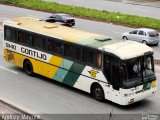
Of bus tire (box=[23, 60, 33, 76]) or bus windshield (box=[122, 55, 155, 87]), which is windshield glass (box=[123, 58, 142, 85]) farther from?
bus tire (box=[23, 60, 33, 76])

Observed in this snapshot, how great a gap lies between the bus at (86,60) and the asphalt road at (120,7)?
2666 cm

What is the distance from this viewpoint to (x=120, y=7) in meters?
54.6

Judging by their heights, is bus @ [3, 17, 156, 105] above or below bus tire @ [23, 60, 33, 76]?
above

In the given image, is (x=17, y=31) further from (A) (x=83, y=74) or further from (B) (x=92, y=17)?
(B) (x=92, y=17)

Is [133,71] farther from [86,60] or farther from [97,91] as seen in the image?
[86,60]

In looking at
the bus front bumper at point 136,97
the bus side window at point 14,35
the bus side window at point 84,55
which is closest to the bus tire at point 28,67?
the bus side window at point 14,35

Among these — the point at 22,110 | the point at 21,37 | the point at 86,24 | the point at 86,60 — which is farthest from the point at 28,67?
the point at 86,24

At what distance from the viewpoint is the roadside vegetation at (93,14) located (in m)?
43.0

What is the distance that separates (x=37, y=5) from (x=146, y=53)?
3690 cm

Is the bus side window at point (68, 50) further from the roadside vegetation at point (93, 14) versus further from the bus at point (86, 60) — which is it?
the roadside vegetation at point (93, 14)

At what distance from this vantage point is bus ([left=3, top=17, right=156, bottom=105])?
1822 centimetres

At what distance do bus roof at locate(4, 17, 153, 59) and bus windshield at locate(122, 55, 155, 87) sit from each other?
297 mm

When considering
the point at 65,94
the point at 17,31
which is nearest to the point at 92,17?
the point at 17,31

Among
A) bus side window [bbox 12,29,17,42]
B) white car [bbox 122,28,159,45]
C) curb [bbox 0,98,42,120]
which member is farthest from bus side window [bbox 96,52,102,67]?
white car [bbox 122,28,159,45]
